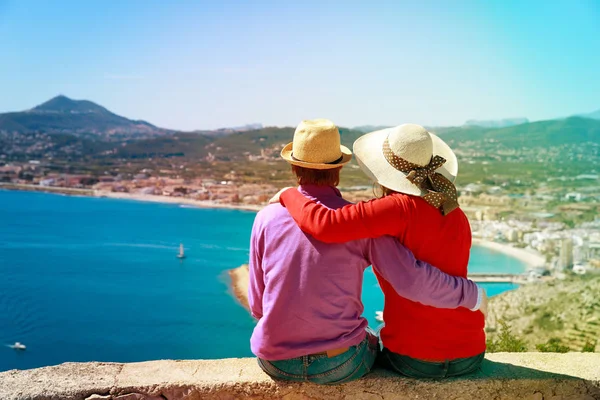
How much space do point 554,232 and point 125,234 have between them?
36.7 metres

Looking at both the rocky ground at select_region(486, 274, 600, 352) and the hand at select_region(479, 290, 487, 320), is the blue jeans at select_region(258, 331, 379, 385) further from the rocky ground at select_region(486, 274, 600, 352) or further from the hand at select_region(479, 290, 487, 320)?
the rocky ground at select_region(486, 274, 600, 352)

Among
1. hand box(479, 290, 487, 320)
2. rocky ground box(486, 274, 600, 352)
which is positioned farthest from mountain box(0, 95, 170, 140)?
hand box(479, 290, 487, 320)

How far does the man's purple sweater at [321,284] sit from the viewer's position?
1.19 m

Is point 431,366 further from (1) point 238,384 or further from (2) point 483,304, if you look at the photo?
(1) point 238,384

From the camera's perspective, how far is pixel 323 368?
1.22 m

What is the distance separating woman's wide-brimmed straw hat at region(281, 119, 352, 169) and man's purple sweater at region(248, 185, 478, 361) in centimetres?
8

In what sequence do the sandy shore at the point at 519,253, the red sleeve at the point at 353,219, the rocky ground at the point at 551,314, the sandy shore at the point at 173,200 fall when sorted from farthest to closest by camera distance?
the sandy shore at the point at 173,200
the sandy shore at the point at 519,253
the rocky ground at the point at 551,314
the red sleeve at the point at 353,219

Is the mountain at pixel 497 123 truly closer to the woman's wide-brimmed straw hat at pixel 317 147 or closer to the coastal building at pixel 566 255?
the coastal building at pixel 566 255

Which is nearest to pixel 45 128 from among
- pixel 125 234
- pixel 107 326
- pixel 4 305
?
pixel 125 234

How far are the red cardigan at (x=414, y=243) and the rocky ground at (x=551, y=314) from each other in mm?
7193

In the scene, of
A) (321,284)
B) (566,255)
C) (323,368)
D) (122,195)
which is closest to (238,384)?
(323,368)

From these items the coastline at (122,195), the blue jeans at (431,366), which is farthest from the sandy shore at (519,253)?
the blue jeans at (431,366)

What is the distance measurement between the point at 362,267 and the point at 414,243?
0.44 feet

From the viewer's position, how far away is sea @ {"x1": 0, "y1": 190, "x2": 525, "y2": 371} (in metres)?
26.1
